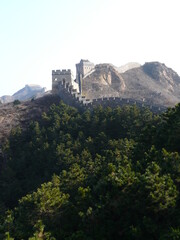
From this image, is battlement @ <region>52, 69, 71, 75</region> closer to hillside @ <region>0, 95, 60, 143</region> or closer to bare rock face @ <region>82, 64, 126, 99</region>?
hillside @ <region>0, 95, 60, 143</region>

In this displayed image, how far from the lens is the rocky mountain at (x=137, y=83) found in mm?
59156

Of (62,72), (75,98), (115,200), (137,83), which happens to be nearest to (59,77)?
(62,72)

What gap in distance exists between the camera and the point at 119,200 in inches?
557

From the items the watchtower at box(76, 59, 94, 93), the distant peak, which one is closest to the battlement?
the watchtower at box(76, 59, 94, 93)

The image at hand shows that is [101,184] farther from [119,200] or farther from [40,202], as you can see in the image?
[40,202]

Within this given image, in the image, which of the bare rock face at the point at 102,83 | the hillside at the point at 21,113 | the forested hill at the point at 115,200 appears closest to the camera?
the forested hill at the point at 115,200

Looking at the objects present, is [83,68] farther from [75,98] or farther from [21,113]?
[75,98]

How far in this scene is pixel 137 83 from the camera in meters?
68.6

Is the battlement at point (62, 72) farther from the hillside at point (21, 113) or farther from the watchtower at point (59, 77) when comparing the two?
the hillside at point (21, 113)

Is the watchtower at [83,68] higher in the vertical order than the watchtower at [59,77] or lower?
higher

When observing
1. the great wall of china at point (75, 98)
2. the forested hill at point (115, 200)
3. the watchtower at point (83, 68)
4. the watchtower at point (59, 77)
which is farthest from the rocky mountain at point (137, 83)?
the forested hill at point (115, 200)

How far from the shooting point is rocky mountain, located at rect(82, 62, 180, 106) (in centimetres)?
5916


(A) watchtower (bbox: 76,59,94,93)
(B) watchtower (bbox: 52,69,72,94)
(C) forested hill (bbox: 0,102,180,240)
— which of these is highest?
(A) watchtower (bbox: 76,59,94,93)

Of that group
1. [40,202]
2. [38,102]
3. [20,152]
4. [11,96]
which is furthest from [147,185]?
[11,96]
